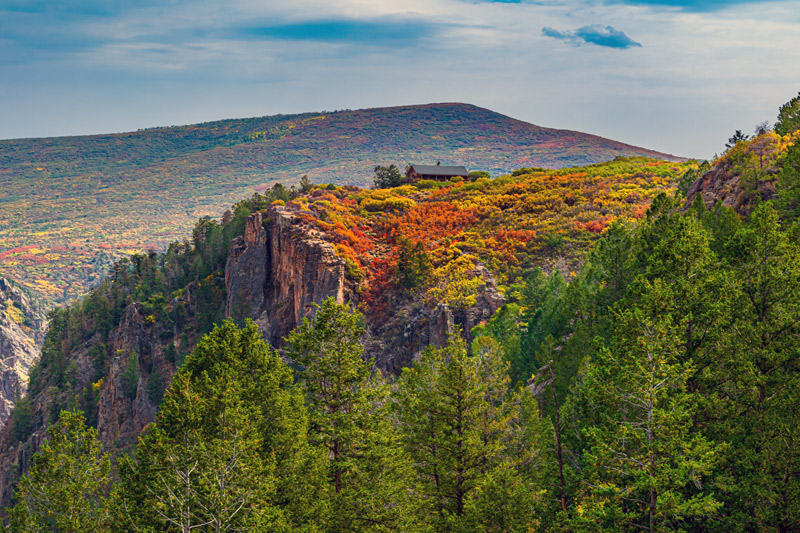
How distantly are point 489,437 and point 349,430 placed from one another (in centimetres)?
653

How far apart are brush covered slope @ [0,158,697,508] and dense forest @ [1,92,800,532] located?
34575 millimetres

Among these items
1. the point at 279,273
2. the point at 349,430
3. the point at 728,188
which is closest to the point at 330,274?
the point at 279,273

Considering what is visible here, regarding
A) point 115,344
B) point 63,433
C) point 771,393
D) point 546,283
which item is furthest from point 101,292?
point 771,393

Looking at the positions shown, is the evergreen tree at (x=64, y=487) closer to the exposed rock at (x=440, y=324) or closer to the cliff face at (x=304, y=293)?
the cliff face at (x=304, y=293)

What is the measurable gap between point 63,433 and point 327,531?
9770 millimetres

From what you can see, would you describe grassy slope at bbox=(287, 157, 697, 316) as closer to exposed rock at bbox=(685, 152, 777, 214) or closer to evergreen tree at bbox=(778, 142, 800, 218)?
exposed rock at bbox=(685, 152, 777, 214)

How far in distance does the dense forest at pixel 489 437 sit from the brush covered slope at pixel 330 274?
34575mm

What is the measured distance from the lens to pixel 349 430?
23.3 meters

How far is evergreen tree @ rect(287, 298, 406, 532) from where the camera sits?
73.4 ft

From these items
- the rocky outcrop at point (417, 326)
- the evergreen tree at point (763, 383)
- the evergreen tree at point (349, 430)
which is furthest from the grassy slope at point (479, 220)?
the evergreen tree at point (763, 383)

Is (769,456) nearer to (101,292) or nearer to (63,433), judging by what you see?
(63,433)

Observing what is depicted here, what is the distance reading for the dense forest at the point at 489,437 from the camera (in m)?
18.2

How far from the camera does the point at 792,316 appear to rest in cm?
2027

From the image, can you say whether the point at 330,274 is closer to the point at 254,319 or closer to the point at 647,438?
the point at 254,319
